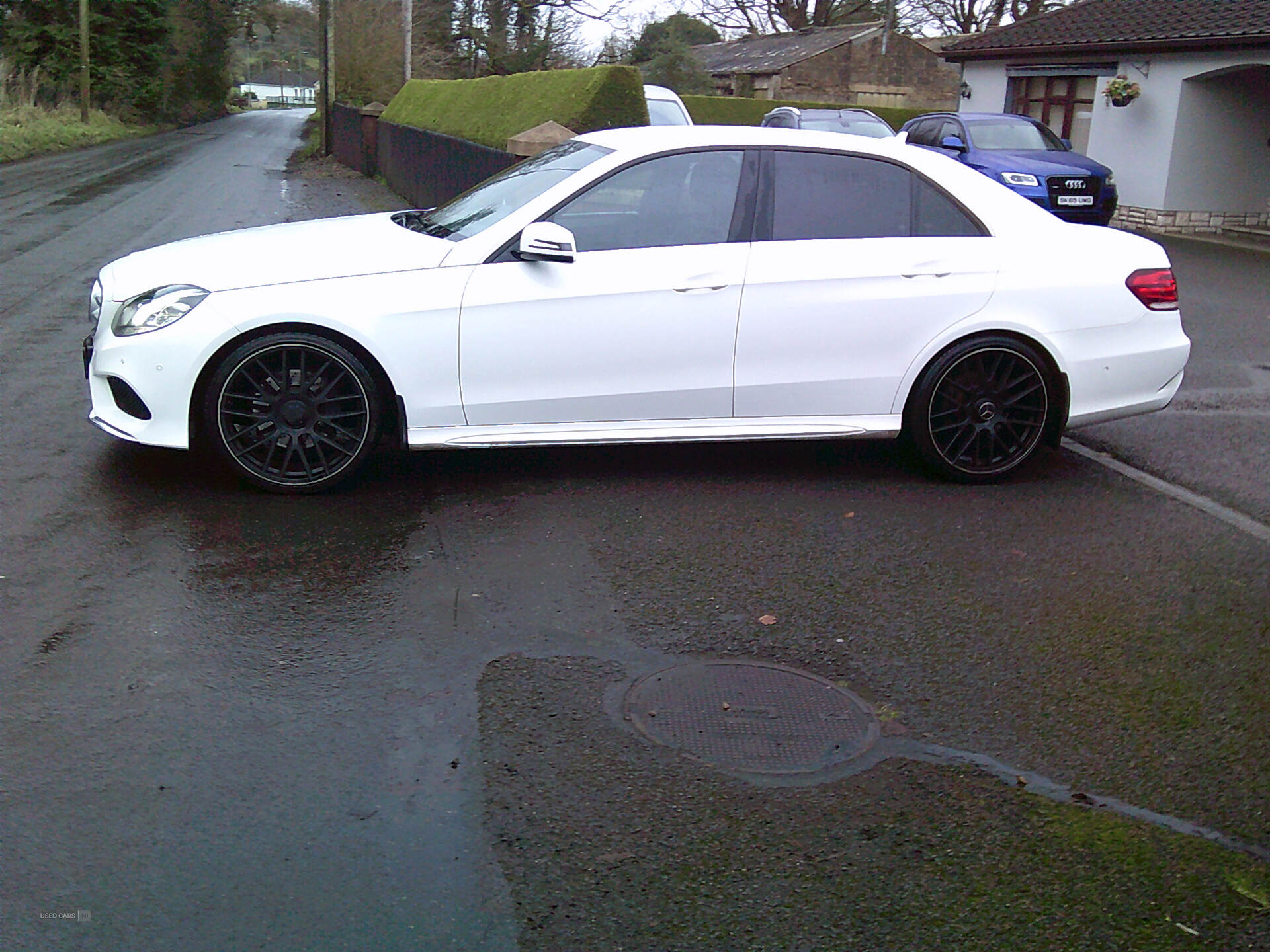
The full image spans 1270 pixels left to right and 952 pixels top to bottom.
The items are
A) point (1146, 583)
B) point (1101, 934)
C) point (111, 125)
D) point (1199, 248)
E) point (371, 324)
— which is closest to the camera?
point (1101, 934)

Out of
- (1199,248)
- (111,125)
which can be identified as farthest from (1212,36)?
(111,125)

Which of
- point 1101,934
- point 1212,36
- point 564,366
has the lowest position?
point 1101,934

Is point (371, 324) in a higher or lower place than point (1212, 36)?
lower

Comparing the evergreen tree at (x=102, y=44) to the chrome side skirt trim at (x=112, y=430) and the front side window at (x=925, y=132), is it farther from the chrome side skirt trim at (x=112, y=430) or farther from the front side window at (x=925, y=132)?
the chrome side skirt trim at (x=112, y=430)

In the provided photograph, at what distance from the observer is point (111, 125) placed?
4516 cm

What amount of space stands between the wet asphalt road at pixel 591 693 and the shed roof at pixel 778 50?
44.5 m

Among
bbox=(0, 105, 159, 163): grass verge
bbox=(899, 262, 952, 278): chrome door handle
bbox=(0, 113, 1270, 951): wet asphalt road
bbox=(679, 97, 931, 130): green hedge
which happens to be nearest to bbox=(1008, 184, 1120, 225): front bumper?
bbox=(0, 113, 1270, 951): wet asphalt road

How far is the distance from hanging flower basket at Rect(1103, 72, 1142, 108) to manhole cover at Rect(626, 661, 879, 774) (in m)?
21.2

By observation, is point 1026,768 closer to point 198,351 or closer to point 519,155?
point 198,351

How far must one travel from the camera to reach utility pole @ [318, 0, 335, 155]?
1292 inches

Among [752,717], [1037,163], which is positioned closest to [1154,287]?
[752,717]

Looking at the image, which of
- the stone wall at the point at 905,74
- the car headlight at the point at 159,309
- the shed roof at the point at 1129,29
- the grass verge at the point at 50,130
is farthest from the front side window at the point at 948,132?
the stone wall at the point at 905,74

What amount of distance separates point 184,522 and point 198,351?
0.75 m

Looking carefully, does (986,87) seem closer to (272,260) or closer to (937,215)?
(937,215)
